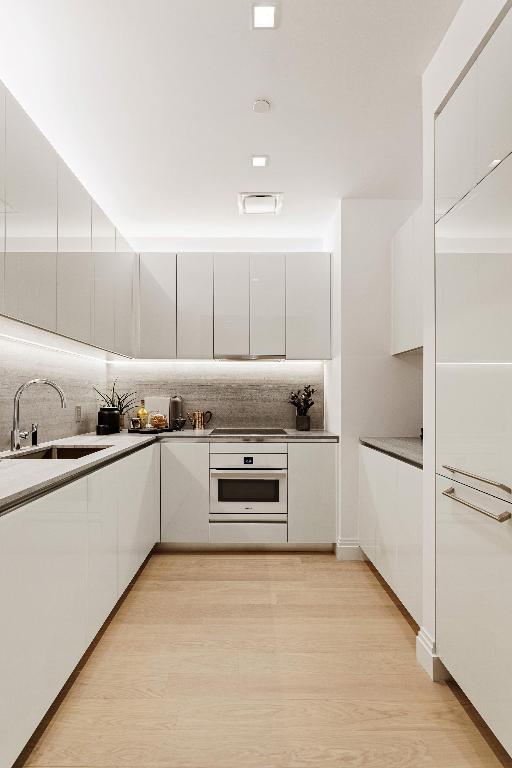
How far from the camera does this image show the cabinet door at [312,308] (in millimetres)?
4203

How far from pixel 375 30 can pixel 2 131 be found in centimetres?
149

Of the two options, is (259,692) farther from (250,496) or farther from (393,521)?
(250,496)

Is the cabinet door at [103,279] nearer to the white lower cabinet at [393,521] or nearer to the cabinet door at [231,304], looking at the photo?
the cabinet door at [231,304]

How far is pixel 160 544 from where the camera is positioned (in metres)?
3.89

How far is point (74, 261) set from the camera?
9.10 ft

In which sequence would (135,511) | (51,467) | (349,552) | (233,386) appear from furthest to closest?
(233,386), (349,552), (135,511), (51,467)

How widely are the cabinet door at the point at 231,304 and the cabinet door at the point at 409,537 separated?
6.27 feet

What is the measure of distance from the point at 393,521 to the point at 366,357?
1.29 meters

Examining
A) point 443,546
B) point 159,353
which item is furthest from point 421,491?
point 159,353

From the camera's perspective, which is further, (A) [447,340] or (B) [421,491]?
(B) [421,491]

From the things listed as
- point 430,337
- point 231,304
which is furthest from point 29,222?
point 231,304

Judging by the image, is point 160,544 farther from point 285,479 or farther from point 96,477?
point 96,477

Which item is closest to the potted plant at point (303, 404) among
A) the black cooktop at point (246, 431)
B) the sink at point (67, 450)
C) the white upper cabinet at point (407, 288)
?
the black cooktop at point (246, 431)

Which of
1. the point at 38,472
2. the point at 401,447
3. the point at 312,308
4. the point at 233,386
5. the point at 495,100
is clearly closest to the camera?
the point at 495,100
